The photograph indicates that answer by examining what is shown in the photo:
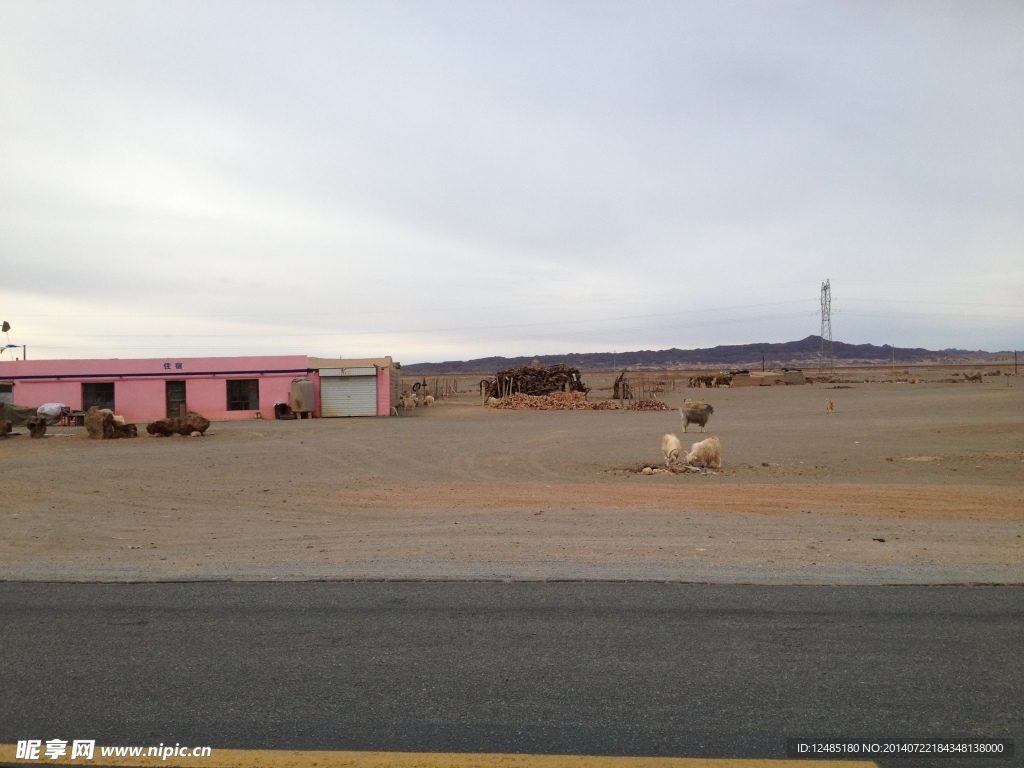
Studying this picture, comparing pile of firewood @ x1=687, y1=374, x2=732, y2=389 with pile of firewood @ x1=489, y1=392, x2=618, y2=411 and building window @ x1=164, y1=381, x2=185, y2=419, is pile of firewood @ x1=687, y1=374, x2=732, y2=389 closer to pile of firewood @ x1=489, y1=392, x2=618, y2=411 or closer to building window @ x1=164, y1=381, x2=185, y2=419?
pile of firewood @ x1=489, y1=392, x2=618, y2=411

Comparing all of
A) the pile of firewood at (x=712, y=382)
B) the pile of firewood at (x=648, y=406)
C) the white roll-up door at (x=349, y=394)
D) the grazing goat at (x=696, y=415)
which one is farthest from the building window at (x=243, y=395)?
the pile of firewood at (x=712, y=382)

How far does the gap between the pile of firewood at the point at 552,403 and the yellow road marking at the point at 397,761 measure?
40.0 metres

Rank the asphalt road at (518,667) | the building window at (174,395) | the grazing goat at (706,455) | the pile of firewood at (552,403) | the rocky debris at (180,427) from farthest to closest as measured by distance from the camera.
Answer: the pile of firewood at (552,403) < the building window at (174,395) < the rocky debris at (180,427) < the grazing goat at (706,455) < the asphalt road at (518,667)

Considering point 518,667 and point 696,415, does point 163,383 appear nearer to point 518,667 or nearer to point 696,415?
point 696,415

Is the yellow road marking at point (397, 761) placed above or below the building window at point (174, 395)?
below

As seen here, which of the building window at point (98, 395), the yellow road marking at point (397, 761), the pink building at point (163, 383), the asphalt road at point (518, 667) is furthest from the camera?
the building window at point (98, 395)

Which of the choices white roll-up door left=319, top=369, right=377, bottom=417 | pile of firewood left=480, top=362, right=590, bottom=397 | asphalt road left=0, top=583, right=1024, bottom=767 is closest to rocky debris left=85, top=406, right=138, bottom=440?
white roll-up door left=319, top=369, right=377, bottom=417

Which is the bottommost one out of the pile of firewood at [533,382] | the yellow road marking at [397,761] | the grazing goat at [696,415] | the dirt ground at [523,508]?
the dirt ground at [523,508]

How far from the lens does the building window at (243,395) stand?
127 ft

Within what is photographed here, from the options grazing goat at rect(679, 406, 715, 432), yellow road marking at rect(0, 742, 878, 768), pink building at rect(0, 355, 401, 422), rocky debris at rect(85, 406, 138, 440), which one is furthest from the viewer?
pink building at rect(0, 355, 401, 422)

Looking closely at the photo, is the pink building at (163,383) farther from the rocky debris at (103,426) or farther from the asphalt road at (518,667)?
the asphalt road at (518,667)

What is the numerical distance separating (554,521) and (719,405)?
3521 centimetres

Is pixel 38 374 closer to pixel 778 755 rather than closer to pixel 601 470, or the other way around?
pixel 601 470

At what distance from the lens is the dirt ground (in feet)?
25.3
